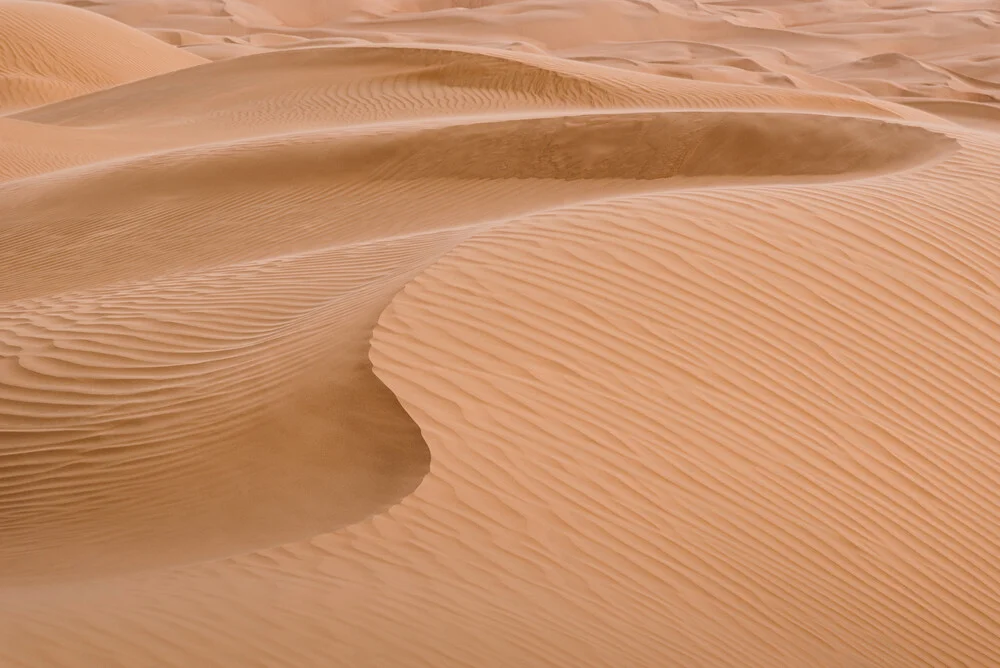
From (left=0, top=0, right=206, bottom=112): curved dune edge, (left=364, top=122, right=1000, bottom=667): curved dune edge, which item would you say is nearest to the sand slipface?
(left=364, top=122, right=1000, bottom=667): curved dune edge

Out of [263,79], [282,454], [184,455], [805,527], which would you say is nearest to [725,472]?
[805,527]

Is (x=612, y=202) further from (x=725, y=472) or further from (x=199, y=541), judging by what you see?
(x=199, y=541)

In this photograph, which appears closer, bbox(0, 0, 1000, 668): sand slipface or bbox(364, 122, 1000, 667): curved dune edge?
bbox(0, 0, 1000, 668): sand slipface

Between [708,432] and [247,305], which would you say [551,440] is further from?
[247,305]

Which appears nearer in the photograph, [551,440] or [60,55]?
[551,440]

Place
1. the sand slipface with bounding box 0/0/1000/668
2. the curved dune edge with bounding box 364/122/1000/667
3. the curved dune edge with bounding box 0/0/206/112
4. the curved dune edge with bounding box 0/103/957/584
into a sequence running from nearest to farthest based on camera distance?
1. the sand slipface with bounding box 0/0/1000/668
2. the curved dune edge with bounding box 364/122/1000/667
3. the curved dune edge with bounding box 0/103/957/584
4. the curved dune edge with bounding box 0/0/206/112

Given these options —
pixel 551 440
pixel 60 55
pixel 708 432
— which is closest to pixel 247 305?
pixel 551 440

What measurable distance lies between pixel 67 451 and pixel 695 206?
11.8 ft

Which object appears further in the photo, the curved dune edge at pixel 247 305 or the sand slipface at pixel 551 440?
the curved dune edge at pixel 247 305

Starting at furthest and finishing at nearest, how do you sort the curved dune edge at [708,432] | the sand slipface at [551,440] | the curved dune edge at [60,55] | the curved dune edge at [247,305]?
the curved dune edge at [60,55] → the curved dune edge at [247,305] → the curved dune edge at [708,432] → the sand slipface at [551,440]

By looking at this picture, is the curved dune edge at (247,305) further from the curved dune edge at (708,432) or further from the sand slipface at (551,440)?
the curved dune edge at (708,432)

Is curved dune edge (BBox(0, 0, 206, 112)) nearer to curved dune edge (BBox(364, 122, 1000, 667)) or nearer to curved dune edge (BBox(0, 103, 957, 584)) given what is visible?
curved dune edge (BBox(0, 103, 957, 584))

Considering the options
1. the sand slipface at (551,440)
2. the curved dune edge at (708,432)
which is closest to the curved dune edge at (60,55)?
the sand slipface at (551,440)

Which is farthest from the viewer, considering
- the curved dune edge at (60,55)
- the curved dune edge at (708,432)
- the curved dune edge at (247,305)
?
the curved dune edge at (60,55)
